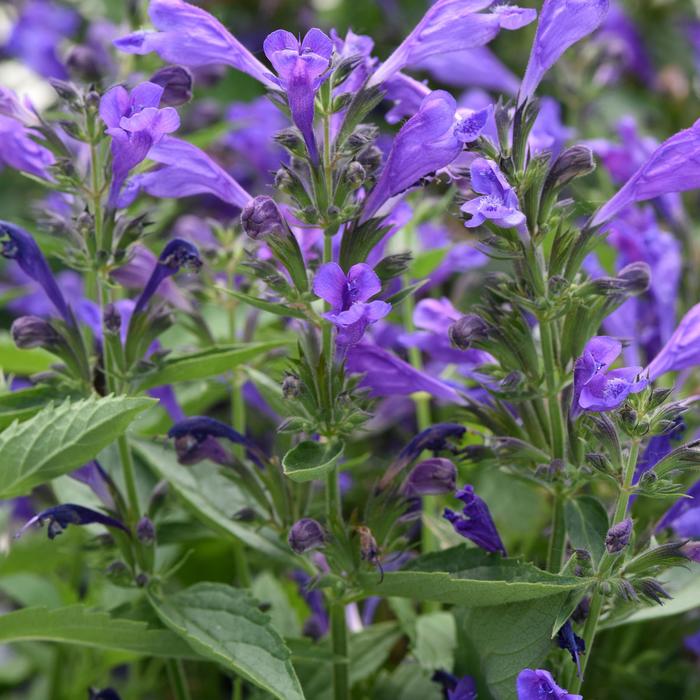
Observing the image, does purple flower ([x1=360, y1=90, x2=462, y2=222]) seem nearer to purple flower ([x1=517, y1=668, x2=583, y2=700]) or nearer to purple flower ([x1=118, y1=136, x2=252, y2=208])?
purple flower ([x1=118, y1=136, x2=252, y2=208])

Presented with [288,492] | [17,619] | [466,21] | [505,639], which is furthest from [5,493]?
[466,21]

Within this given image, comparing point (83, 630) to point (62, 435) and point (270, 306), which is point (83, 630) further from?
point (270, 306)

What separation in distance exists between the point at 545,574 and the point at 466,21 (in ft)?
1.33

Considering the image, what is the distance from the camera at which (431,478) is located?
82 cm

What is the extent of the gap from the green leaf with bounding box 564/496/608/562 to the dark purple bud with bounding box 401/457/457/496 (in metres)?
0.09

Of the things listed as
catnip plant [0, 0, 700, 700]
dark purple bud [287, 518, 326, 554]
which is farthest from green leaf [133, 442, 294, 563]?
dark purple bud [287, 518, 326, 554]

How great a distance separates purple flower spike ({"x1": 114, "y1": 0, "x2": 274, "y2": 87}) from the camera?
A: 0.75 m

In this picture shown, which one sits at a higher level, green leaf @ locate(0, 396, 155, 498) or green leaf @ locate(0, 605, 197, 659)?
green leaf @ locate(0, 396, 155, 498)

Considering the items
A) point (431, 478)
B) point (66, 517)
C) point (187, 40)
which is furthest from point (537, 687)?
point (187, 40)

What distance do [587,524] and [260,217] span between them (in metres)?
0.33

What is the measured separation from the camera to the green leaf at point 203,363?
83cm

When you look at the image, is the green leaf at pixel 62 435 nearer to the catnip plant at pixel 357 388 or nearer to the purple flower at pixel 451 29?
the catnip plant at pixel 357 388

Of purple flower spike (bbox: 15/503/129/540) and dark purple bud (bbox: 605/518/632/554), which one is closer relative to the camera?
dark purple bud (bbox: 605/518/632/554)

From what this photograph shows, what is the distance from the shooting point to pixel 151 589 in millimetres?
881
